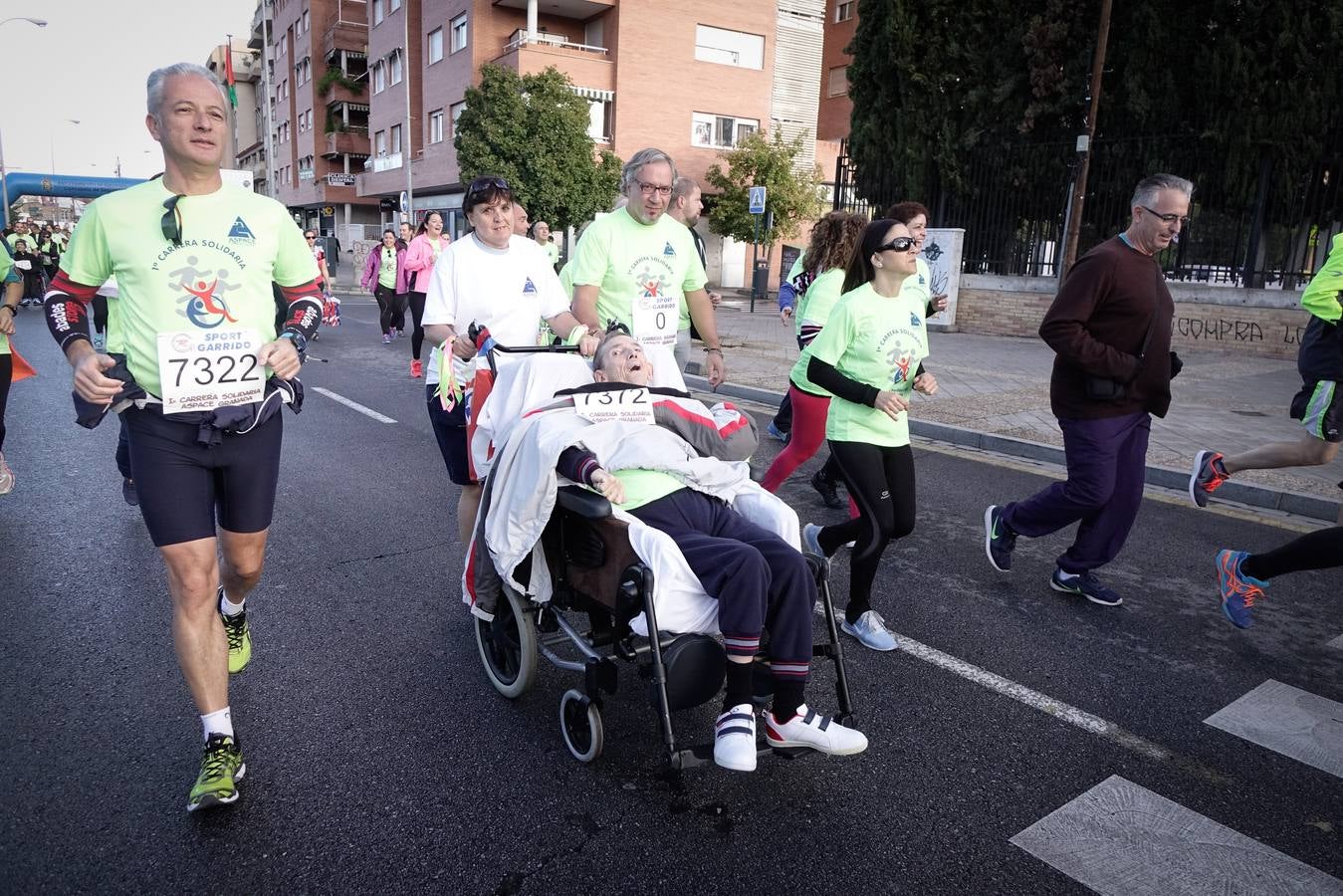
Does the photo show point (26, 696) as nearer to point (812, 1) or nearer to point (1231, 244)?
point (1231, 244)

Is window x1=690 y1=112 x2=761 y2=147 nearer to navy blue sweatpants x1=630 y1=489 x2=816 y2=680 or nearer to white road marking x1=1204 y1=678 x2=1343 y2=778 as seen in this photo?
white road marking x1=1204 y1=678 x2=1343 y2=778

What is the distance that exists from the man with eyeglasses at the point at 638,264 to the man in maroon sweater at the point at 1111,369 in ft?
5.84

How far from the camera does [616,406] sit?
128 inches

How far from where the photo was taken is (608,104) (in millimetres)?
35312

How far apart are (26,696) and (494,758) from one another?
184 cm

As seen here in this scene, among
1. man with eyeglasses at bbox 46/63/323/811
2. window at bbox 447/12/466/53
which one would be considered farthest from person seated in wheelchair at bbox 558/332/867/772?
window at bbox 447/12/466/53

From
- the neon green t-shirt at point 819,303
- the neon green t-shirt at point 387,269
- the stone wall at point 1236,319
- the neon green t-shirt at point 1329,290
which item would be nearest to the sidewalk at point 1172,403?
the stone wall at point 1236,319

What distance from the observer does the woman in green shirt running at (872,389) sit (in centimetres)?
395

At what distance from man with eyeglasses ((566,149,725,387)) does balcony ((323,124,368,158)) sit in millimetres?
56136

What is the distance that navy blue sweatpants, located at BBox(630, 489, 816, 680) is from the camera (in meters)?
2.77

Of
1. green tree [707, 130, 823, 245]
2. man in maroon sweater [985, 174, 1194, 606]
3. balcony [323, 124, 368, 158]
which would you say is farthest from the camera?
balcony [323, 124, 368, 158]

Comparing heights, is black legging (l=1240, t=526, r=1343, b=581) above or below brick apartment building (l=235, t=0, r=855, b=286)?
below

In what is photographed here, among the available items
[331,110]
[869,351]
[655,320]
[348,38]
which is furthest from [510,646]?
[331,110]

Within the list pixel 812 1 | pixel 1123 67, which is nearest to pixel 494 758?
pixel 1123 67
